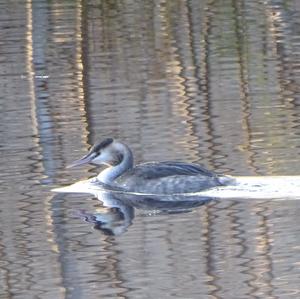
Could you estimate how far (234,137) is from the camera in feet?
52.1

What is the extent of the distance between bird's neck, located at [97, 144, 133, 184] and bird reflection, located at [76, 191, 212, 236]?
281mm

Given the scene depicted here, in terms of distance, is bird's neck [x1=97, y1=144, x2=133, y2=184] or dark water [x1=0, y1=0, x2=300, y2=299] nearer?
dark water [x1=0, y1=0, x2=300, y2=299]

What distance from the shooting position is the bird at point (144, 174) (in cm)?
1396

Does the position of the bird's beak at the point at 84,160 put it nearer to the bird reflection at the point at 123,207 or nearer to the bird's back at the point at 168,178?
the bird's back at the point at 168,178

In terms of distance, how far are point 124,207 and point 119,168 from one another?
115 centimetres

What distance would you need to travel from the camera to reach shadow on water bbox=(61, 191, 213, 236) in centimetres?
1280

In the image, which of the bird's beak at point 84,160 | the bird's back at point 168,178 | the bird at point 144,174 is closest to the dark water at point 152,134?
the bird's beak at point 84,160

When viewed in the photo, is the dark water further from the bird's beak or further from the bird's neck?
the bird's neck

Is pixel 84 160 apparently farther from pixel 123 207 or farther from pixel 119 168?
pixel 123 207

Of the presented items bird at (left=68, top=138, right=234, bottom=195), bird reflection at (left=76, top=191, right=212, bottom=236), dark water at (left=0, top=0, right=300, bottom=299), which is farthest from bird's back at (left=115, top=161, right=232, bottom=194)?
dark water at (left=0, top=0, right=300, bottom=299)

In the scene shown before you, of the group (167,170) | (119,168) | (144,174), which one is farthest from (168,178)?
(119,168)

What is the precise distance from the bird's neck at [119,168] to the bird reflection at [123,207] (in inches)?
11.1

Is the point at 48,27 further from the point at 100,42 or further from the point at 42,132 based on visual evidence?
the point at 42,132

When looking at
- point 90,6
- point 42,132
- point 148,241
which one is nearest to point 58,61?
point 42,132
